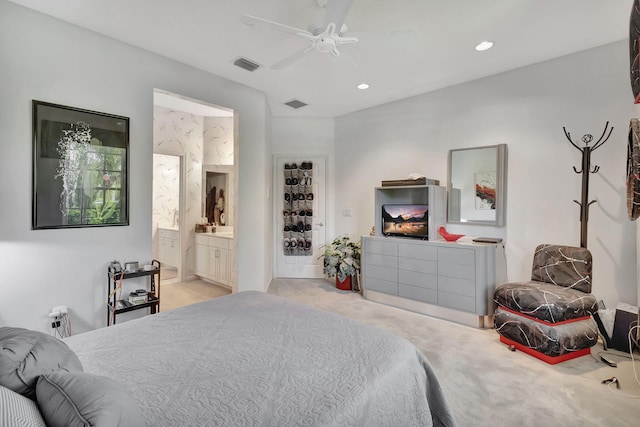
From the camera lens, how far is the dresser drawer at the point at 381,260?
385 centimetres

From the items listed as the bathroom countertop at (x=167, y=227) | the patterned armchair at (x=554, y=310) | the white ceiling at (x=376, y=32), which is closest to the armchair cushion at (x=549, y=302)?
the patterned armchair at (x=554, y=310)

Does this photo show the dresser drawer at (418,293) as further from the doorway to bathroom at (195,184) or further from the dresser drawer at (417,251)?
the doorway to bathroom at (195,184)

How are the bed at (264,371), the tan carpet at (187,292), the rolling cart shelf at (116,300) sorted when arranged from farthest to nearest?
the tan carpet at (187,292)
the rolling cart shelf at (116,300)
the bed at (264,371)

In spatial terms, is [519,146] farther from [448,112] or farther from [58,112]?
[58,112]

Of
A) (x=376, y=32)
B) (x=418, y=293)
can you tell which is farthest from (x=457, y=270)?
(x=376, y=32)

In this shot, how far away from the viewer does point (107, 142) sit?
262cm

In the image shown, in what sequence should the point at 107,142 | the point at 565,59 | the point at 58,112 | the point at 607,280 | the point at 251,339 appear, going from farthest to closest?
the point at 565,59, the point at 607,280, the point at 107,142, the point at 58,112, the point at 251,339

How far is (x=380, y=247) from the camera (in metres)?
3.98

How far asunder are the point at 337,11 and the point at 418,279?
286cm

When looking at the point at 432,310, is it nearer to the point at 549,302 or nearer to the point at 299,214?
the point at 549,302

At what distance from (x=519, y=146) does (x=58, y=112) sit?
434cm

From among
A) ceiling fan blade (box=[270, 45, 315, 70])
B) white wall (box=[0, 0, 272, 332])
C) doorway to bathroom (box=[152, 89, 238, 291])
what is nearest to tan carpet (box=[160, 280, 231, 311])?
doorway to bathroom (box=[152, 89, 238, 291])

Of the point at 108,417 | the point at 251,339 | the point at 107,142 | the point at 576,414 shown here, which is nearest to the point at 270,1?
the point at 107,142

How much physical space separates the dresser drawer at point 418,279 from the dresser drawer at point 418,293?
47 millimetres
